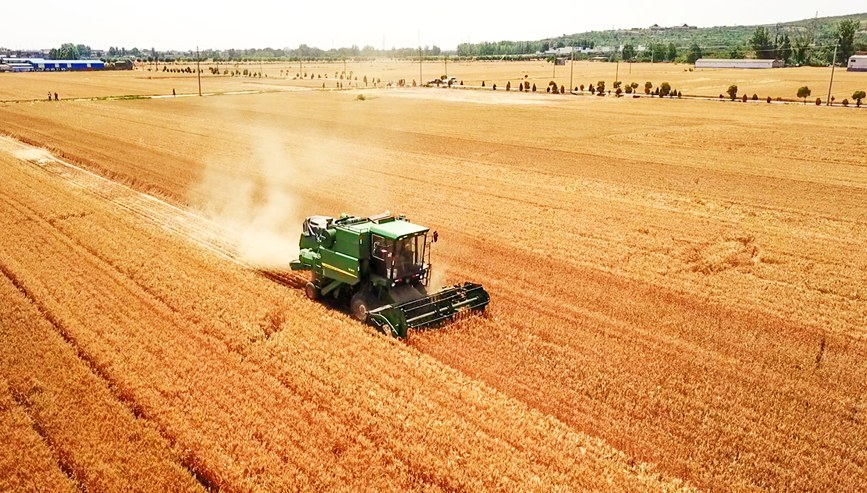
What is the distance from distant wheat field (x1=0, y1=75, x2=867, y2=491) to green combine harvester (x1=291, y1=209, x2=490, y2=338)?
0.62m

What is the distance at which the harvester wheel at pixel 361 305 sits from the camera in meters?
14.4

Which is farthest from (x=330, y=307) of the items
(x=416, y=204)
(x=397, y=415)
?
(x=416, y=204)

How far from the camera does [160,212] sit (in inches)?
967

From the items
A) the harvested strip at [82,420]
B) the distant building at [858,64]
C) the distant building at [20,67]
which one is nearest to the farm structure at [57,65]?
the distant building at [20,67]

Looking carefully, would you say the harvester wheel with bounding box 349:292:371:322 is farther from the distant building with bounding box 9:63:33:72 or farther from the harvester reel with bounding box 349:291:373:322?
the distant building with bounding box 9:63:33:72

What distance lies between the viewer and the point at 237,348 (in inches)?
512

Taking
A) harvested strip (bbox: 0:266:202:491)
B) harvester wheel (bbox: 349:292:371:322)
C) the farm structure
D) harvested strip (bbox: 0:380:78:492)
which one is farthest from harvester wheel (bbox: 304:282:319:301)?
the farm structure

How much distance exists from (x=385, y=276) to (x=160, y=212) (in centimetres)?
1410

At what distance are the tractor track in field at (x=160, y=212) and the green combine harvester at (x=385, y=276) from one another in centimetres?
247

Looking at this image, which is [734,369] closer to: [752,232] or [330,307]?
[330,307]

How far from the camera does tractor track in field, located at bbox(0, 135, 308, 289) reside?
18808 millimetres

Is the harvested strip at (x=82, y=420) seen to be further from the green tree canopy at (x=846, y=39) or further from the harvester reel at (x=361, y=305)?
the green tree canopy at (x=846, y=39)

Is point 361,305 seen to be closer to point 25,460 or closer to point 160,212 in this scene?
point 25,460

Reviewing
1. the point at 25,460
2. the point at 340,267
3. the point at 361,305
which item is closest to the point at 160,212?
the point at 340,267
